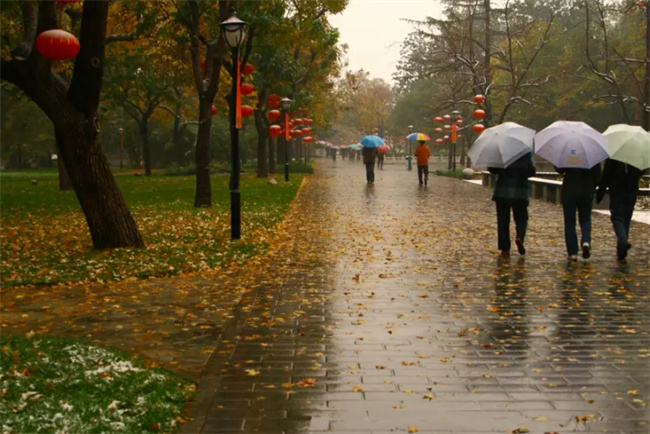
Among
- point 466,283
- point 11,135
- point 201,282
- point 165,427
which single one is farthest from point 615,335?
point 11,135

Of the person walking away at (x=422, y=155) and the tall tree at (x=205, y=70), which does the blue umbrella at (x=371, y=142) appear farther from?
the tall tree at (x=205, y=70)

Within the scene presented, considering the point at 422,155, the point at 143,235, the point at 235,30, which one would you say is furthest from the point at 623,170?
the point at 422,155

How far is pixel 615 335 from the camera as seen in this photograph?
7.06 m

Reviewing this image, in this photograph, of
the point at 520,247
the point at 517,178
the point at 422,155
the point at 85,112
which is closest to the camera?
the point at 517,178

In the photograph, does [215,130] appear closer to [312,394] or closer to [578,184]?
[578,184]

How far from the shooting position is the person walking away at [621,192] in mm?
11180

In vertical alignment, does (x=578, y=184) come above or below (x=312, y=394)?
above

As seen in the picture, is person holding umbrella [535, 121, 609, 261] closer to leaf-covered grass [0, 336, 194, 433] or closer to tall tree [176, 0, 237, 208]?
leaf-covered grass [0, 336, 194, 433]

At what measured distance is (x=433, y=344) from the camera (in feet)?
22.1

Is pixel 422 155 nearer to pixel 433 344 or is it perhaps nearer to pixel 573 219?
pixel 573 219

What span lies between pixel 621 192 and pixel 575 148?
104 cm

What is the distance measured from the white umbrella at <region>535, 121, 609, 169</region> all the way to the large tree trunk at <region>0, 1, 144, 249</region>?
6427mm

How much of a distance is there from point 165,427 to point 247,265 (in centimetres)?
654

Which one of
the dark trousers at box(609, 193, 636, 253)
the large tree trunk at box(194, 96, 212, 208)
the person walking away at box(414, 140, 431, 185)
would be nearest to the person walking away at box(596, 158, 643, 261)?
the dark trousers at box(609, 193, 636, 253)
